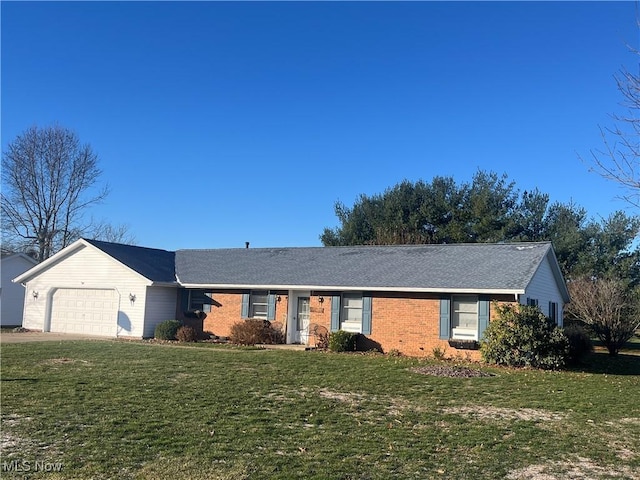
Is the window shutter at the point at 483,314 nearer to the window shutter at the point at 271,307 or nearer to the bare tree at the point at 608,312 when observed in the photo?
the window shutter at the point at 271,307

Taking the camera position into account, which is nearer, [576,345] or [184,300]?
[576,345]

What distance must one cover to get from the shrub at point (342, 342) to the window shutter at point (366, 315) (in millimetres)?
643

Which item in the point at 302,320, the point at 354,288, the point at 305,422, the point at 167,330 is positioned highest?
the point at 354,288

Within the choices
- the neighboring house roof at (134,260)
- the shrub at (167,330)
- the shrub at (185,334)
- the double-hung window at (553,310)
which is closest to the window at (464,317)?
the double-hung window at (553,310)

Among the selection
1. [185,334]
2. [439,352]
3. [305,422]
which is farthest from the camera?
[185,334]

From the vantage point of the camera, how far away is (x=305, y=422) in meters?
8.50

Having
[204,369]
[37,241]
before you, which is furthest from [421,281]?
[37,241]

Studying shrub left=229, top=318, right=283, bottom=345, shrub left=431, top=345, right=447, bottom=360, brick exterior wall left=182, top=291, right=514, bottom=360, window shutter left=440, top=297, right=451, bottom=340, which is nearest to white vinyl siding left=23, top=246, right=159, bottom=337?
shrub left=229, top=318, right=283, bottom=345

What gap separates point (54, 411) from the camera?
8.63 metres

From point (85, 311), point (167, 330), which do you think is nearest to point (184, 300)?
point (167, 330)

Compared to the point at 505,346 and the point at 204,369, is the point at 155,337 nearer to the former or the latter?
the point at 204,369

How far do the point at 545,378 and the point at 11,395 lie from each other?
12667 millimetres

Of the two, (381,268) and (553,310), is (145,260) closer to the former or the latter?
(381,268)

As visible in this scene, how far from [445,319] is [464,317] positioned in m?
0.69
